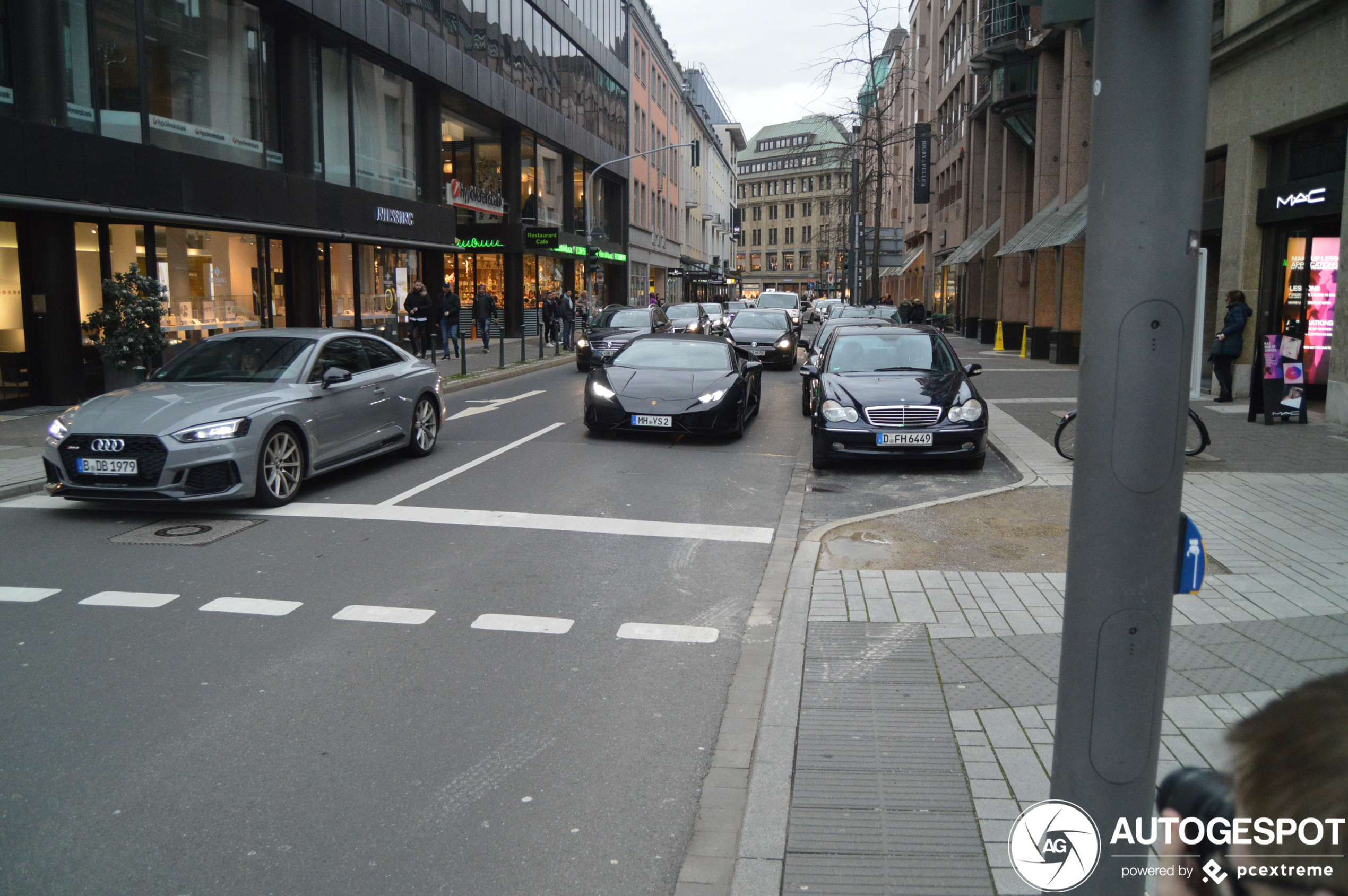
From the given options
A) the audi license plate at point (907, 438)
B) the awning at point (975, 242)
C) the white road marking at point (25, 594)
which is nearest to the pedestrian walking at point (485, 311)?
the awning at point (975, 242)

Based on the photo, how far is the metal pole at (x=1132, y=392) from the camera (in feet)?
7.37

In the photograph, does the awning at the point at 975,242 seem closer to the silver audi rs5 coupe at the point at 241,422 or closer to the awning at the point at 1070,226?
the awning at the point at 1070,226

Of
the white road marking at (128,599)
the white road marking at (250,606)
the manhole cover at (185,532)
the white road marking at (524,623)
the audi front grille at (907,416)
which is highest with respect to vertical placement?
the audi front grille at (907,416)

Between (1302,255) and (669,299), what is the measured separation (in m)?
66.9

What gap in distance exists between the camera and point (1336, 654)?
16.5 ft

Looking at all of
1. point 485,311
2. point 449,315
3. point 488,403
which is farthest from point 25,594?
point 485,311

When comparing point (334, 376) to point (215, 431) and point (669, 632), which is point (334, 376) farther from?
point (669, 632)

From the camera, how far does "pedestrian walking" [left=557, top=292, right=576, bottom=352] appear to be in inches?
1336

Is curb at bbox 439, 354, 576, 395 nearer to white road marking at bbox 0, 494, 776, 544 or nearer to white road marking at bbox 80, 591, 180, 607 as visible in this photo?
white road marking at bbox 0, 494, 776, 544

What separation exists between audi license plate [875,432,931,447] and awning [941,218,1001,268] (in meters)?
27.8

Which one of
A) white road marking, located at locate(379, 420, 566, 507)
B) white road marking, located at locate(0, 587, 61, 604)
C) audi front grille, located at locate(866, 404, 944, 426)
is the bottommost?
white road marking, located at locate(0, 587, 61, 604)

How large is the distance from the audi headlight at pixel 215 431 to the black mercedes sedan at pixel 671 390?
5.26 metres

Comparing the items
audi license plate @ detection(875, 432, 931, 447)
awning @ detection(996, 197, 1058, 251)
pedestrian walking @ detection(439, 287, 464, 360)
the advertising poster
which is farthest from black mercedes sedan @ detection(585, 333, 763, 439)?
awning @ detection(996, 197, 1058, 251)

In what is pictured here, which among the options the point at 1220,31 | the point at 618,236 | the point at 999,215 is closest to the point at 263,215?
the point at 1220,31
